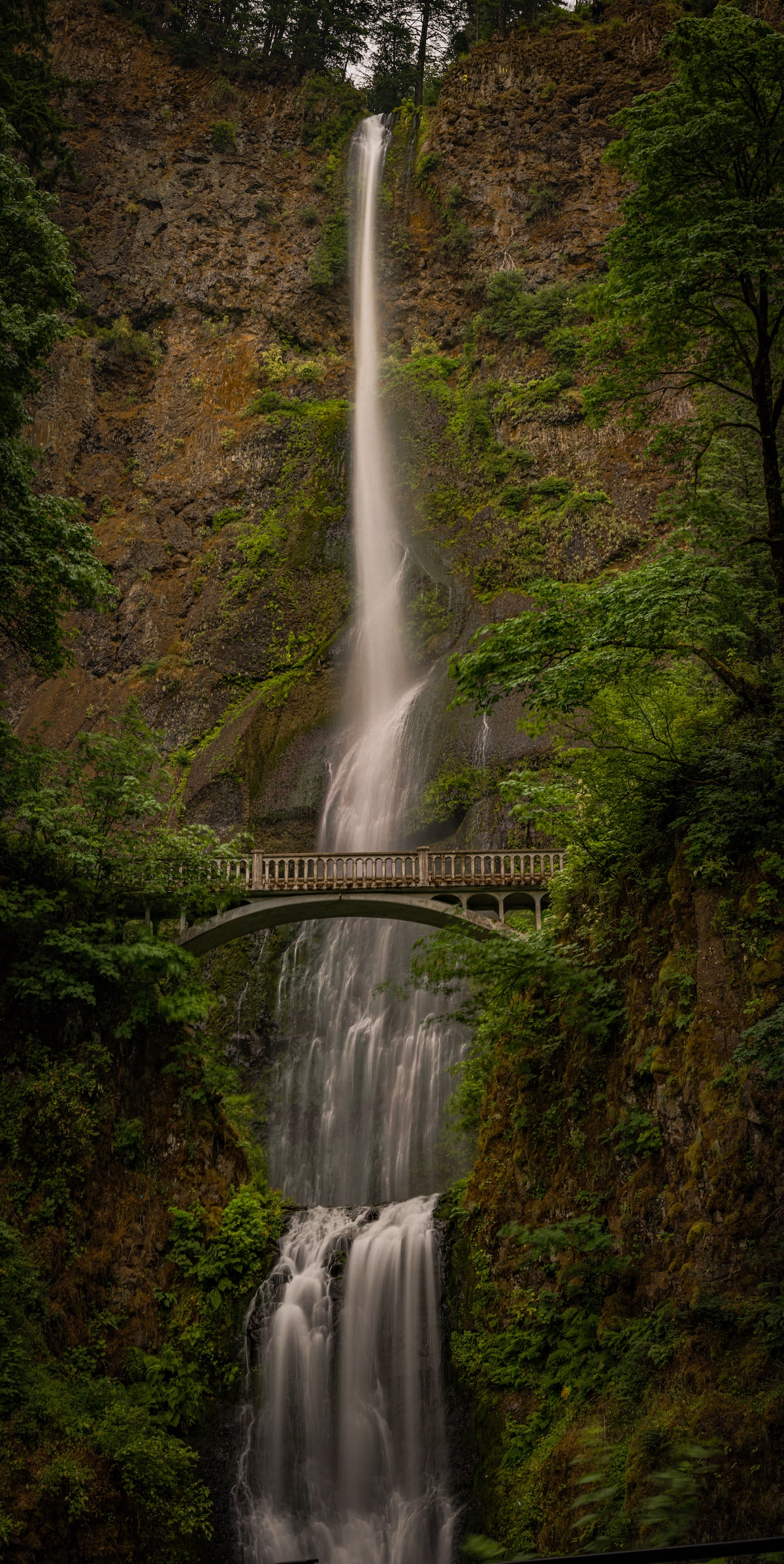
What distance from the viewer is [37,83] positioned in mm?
23094

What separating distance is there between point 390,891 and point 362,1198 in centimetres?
659

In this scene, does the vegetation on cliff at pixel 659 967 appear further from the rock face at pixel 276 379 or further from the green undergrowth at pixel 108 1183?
the rock face at pixel 276 379

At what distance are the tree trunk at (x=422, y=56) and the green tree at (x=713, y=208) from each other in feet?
135

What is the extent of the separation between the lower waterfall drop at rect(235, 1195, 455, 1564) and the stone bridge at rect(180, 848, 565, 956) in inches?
211

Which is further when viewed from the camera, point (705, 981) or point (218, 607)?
point (218, 607)

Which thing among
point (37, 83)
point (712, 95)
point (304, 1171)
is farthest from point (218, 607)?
point (712, 95)

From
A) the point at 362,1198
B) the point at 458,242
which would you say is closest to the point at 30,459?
the point at 362,1198

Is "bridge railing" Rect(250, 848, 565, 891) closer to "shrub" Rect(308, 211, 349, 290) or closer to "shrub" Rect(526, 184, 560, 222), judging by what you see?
"shrub" Rect(526, 184, 560, 222)

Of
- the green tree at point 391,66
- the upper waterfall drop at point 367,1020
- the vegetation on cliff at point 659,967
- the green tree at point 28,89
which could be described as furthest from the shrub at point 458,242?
the vegetation on cliff at point 659,967

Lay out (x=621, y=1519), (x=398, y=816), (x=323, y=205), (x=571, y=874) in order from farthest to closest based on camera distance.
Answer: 1. (x=323, y=205)
2. (x=398, y=816)
3. (x=571, y=874)
4. (x=621, y=1519)

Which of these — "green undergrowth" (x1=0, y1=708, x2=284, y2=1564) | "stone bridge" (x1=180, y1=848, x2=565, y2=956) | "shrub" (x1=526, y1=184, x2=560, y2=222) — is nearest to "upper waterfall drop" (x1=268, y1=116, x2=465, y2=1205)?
"stone bridge" (x1=180, y1=848, x2=565, y2=956)

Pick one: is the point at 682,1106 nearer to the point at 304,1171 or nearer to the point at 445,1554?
the point at 445,1554

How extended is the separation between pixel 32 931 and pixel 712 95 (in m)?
14.0

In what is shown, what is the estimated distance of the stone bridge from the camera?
1956cm
